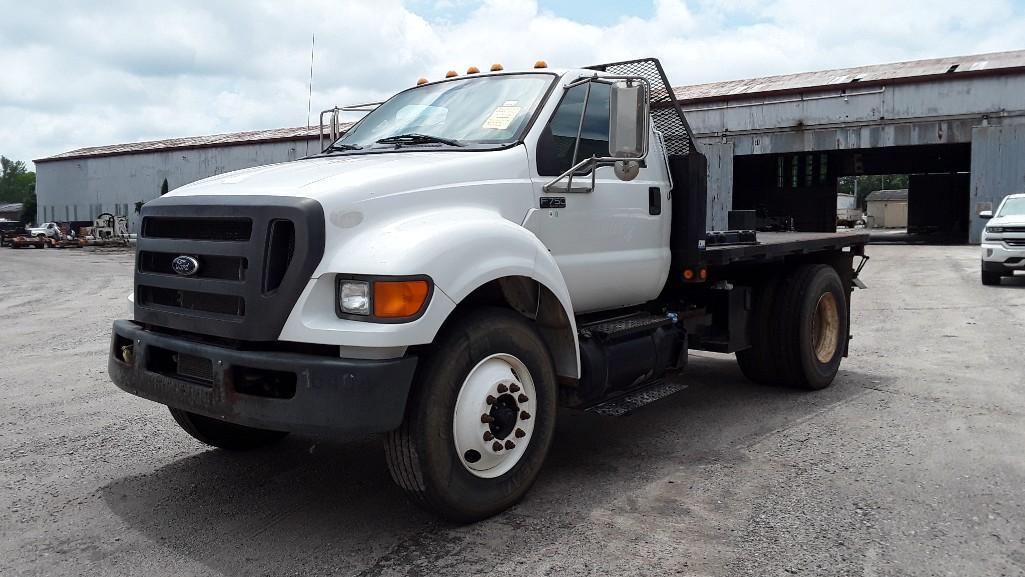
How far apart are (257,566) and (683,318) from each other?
364 cm

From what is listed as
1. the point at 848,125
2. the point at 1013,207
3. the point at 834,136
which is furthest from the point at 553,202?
the point at 834,136

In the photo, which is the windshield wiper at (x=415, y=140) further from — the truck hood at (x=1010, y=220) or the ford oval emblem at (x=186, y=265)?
the truck hood at (x=1010, y=220)

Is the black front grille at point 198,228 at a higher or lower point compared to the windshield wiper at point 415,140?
lower

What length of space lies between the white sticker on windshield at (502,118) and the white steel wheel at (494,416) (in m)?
1.44

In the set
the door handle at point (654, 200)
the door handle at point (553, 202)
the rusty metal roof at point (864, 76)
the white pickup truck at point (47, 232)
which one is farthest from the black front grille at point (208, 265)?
the white pickup truck at point (47, 232)

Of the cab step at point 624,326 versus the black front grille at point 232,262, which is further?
the cab step at point 624,326

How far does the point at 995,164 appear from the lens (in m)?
29.0

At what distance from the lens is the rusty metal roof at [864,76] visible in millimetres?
29438

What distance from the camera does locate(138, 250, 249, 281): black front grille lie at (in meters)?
3.87

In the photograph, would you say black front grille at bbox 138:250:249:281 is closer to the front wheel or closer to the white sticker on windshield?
the front wheel

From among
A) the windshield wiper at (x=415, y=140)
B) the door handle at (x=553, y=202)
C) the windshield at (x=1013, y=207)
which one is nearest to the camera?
the door handle at (x=553, y=202)

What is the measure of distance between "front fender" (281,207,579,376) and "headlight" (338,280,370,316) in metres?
0.04

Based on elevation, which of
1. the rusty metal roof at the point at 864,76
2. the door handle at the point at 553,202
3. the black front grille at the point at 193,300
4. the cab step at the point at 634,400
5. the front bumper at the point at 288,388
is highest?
the rusty metal roof at the point at 864,76

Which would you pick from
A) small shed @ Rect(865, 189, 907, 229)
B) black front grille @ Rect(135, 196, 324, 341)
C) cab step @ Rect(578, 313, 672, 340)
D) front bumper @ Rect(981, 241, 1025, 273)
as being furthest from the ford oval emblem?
small shed @ Rect(865, 189, 907, 229)
